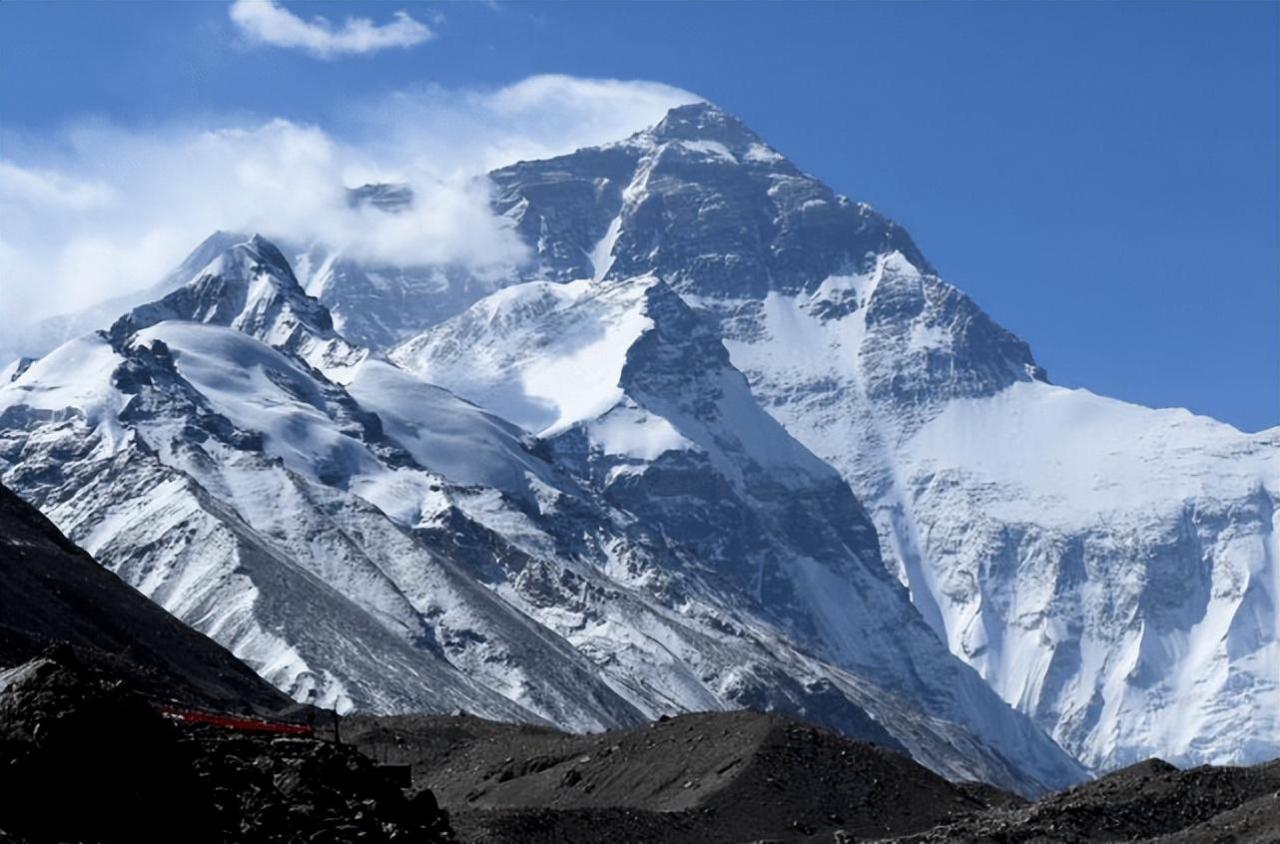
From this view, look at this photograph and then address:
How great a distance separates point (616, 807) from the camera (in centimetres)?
7625

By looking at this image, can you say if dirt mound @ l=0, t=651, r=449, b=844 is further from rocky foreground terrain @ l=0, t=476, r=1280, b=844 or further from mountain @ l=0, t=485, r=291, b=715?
mountain @ l=0, t=485, r=291, b=715

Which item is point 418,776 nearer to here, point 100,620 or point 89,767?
point 100,620

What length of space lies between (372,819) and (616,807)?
37.0m

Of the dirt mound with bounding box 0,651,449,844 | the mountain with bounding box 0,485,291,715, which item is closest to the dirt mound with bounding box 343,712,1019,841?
the mountain with bounding box 0,485,291,715

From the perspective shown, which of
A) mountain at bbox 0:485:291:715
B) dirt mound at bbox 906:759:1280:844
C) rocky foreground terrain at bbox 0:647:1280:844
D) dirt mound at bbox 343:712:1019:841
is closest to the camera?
rocky foreground terrain at bbox 0:647:1280:844

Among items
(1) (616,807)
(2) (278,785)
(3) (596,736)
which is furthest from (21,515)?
(2) (278,785)

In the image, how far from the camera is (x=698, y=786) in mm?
82125

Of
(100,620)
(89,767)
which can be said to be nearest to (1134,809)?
(89,767)

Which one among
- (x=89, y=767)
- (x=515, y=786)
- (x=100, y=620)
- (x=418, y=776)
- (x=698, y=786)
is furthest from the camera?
(x=100, y=620)

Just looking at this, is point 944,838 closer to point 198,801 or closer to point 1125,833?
point 1125,833

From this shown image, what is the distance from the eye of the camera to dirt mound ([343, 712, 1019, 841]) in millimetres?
74750

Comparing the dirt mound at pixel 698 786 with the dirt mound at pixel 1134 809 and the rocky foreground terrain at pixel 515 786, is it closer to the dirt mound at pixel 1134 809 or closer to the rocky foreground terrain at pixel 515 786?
the rocky foreground terrain at pixel 515 786

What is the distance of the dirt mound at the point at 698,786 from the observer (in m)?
74.8

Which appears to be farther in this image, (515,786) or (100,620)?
(100,620)
